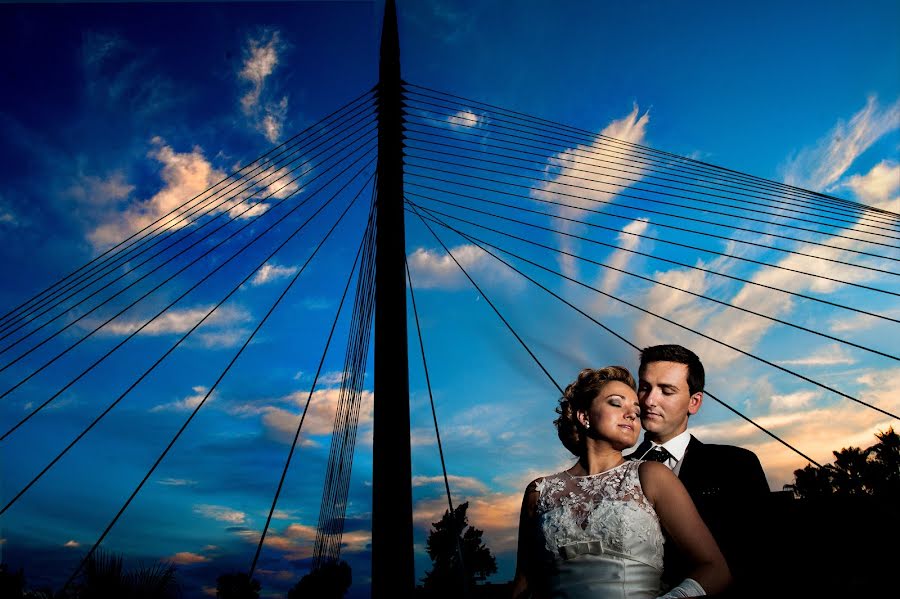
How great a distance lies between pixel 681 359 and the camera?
3.15 m

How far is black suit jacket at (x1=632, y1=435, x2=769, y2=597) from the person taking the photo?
280 centimetres

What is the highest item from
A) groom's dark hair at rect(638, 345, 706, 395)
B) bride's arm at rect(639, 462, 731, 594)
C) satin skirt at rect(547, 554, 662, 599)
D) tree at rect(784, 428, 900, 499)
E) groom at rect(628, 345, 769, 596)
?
tree at rect(784, 428, 900, 499)

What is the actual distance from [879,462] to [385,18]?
30.1 meters

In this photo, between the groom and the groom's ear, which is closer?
the groom

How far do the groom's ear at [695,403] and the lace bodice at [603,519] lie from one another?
0.86 m

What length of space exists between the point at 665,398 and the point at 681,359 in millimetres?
247

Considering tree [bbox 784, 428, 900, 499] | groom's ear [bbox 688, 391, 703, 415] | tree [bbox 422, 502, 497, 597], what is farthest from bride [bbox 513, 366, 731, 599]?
tree [bbox 784, 428, 900, 499]

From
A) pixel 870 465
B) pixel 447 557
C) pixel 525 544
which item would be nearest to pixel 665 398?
pixel 525 544

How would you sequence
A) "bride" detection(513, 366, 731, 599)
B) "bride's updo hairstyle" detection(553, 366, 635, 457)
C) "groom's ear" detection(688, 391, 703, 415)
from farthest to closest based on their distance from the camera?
"groom's ear" detection(688, 391, 703, 415), "bride's updo hairstyle" detection(553, 366, 635, 457), "bride" detection(513, 366, 731, 599)

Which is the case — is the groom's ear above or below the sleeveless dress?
above

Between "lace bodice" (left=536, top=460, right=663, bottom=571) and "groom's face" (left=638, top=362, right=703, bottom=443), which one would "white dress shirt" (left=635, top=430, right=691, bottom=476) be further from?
"lace bodice" (left=536, top=460, right=663, bottom=571)

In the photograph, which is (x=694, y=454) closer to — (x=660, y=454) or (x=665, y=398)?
(x=660, y=454)

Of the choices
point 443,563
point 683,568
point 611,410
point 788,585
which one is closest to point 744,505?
point 788,585

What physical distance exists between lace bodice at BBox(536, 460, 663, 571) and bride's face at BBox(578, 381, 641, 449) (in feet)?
0.44
